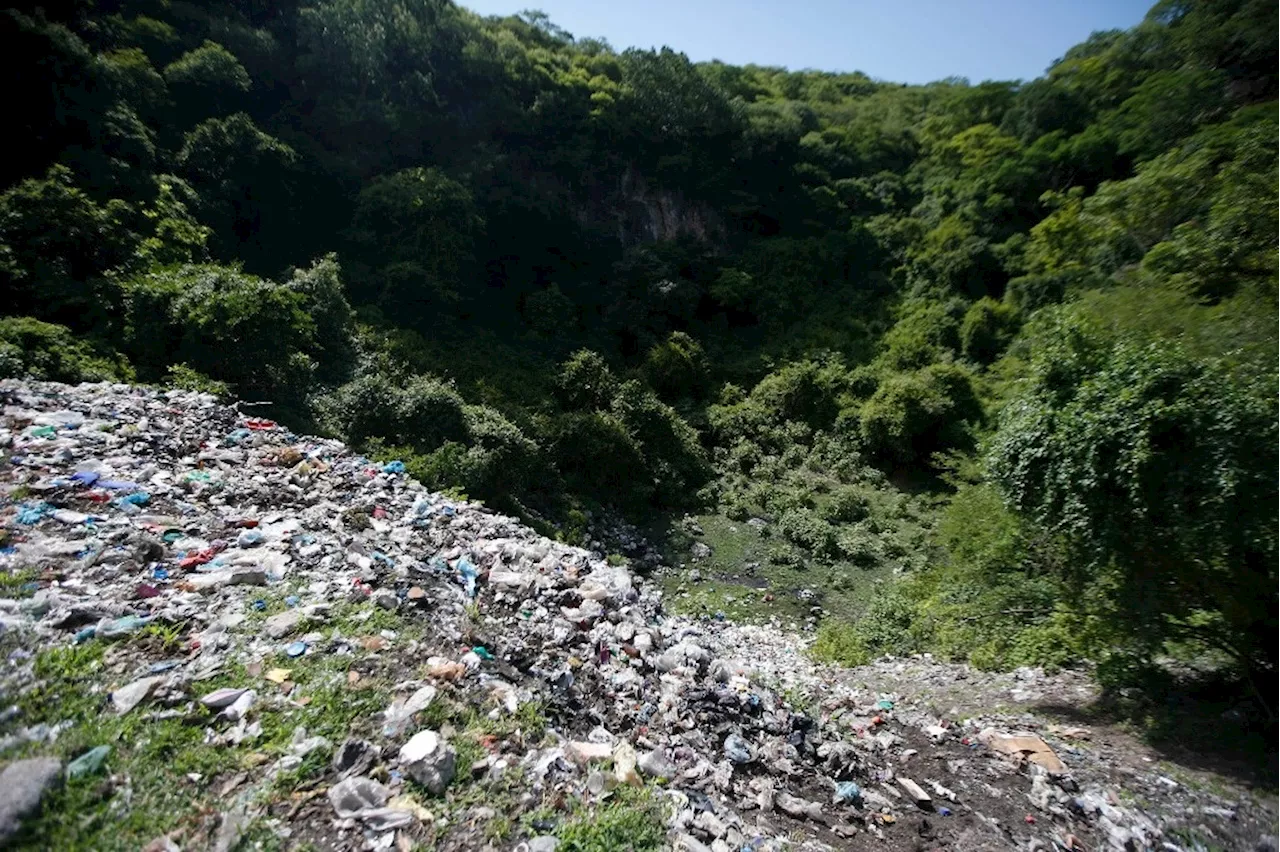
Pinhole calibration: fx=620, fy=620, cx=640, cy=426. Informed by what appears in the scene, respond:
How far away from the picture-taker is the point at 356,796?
2701 millimetres

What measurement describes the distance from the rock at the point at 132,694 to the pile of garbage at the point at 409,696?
1 cm

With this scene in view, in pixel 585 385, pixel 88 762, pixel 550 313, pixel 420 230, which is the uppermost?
pixel 420 230

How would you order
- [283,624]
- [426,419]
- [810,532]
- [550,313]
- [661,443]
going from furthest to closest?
[550,313] < [661,443] < [810,532] < [426,419] < [283,624]

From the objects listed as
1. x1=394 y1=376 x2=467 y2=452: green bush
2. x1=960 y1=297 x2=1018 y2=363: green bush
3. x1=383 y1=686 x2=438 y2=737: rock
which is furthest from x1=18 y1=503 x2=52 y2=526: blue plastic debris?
x1=960 y1=297 x2=1018 y2=363: green bush

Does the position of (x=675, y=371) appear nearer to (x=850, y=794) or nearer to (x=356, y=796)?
(x=850, y=794)

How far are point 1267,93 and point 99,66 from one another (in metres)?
25.3

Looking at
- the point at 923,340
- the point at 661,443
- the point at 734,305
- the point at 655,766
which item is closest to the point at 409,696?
the point at 655,766

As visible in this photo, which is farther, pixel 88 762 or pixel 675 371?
pixel 675 371

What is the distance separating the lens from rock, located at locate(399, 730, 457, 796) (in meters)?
2.88

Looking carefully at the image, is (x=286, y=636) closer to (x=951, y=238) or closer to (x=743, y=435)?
(x=743, y=435)

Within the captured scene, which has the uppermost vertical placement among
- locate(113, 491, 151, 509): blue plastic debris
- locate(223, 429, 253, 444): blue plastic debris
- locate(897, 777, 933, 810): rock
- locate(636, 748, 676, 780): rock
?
locate(223, 429, 253, 444): blue plastic debris

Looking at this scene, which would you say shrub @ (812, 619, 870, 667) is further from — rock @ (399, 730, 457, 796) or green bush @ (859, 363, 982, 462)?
green bush @ (859, 363, 982, 462)

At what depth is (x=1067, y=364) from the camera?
5.25 m

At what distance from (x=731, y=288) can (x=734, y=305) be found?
0.60 m
